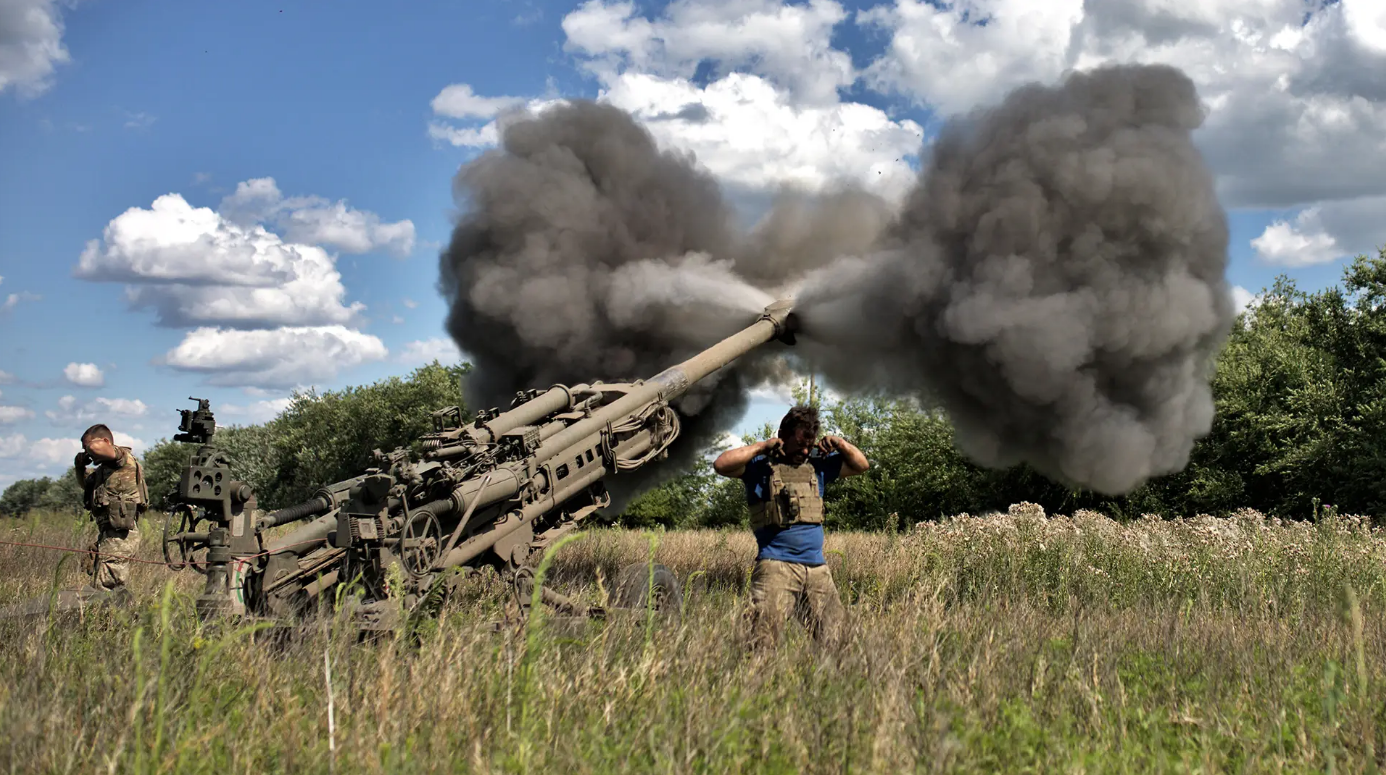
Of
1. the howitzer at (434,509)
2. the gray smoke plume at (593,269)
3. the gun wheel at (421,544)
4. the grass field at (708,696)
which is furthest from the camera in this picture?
the gray smoke plume at (593,269)

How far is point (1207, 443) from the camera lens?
2602 centimetres

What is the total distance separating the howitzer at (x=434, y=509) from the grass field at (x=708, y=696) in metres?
0.67

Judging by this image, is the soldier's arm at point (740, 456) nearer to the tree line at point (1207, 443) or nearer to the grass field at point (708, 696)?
the grass field at point (708, 696)

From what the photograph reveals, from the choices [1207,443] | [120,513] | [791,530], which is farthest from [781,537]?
[1207,443]

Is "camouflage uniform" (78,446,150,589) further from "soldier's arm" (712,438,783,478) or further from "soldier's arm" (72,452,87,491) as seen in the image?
"soldier's arm" (712,438,783,478)

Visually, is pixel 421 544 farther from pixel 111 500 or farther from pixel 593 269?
pixel 593 269

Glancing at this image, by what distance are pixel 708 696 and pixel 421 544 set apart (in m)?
3.46

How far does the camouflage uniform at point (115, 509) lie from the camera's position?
372 inches

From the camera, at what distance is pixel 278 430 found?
51.2m

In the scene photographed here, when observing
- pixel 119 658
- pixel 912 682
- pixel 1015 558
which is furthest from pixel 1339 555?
pixel 119 658

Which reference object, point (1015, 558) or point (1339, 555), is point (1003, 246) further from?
point (1339, 555)

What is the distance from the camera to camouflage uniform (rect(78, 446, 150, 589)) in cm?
945

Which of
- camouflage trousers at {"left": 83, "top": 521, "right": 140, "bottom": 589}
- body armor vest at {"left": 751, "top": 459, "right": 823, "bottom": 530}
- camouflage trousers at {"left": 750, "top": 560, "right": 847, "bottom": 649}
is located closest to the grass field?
camouflage trousers at {"left": 750, "top": 560, "right": 847, "bottom": 649}

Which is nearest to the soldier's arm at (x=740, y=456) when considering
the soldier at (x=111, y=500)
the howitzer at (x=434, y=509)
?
the howitzer at (x=434, y=509)
